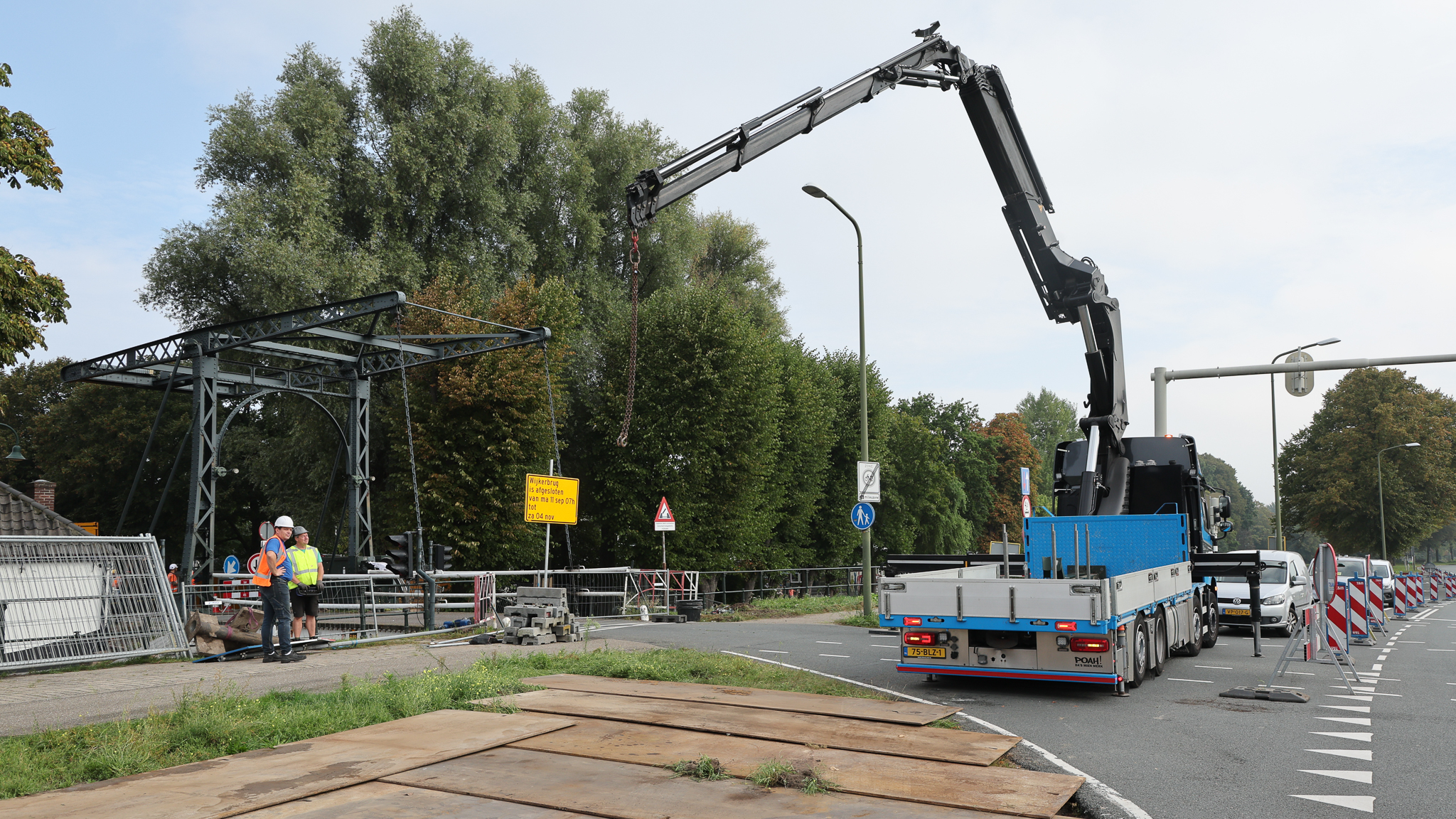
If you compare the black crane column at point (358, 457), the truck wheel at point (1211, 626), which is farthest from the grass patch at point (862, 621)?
the black crane column at point (358, 457)

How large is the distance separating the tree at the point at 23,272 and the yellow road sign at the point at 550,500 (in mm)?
7964

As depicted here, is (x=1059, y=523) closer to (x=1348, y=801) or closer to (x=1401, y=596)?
(x=1348, y=801)

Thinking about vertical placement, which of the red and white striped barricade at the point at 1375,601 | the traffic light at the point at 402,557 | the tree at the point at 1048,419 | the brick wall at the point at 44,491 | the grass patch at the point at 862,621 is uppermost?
the tree at the point at 1048,419

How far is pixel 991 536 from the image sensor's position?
246 feet

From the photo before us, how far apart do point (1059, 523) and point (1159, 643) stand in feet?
7.41

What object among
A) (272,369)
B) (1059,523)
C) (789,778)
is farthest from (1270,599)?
(272,369)

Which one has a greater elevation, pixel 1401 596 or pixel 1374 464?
pixel 1374 464

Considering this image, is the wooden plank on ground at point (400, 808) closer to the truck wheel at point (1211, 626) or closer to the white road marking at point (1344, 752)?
the white road marking at point (1344, 752)

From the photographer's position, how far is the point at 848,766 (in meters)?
6.90

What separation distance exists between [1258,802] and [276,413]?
3034 centimetres

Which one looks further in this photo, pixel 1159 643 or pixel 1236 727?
pixel 1159 643

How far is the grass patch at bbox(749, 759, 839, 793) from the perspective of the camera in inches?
245

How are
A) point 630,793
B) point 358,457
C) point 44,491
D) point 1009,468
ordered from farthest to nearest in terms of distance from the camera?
point 1009,468
point 44,491
point 358,457
point 630,793

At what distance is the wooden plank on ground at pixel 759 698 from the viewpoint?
8977 mm
